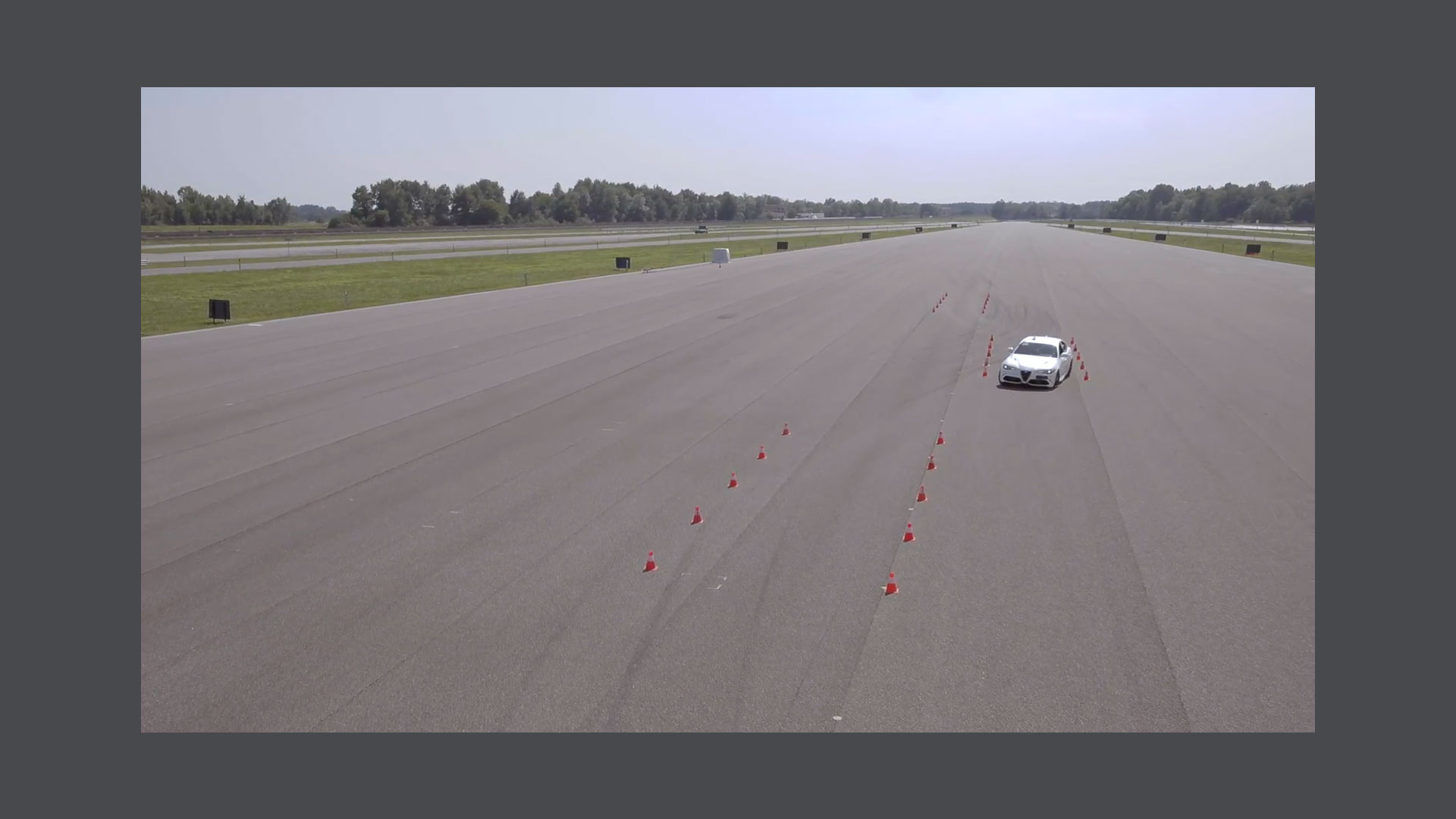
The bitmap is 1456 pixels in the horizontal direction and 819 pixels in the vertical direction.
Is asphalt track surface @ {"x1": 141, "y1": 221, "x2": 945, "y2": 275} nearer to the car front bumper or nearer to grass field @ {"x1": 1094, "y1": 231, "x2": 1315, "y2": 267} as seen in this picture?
grass field @ {"x1": 1094, "y1": 231, "x2": 1315, "y2": 267}

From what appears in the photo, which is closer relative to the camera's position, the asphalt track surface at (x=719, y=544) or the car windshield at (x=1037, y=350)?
the asphalt track surface at (x=719, y=544)

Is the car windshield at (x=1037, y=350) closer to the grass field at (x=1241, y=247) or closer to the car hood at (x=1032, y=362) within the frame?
the car hood at (x=1032, y=362)

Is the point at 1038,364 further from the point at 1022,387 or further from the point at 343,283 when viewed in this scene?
the point at 343,283

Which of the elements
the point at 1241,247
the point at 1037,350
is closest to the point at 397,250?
the point at 1037,350

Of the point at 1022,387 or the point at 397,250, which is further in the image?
the point at 397,250

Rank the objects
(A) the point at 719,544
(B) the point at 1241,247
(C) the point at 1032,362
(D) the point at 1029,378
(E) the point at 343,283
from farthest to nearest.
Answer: (B) the point at 1241,247
(E) the point at 343,283
(C) the point at 1032,362
(D) the point at 1029,378
(A) the point at 719,544

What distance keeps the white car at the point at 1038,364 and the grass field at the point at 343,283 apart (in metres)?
28.4

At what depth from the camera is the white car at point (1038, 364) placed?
81.5 ft

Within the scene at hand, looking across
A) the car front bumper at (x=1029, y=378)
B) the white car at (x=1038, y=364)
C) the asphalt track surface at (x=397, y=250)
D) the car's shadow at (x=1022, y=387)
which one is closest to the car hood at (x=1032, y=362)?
the white car at (x=1038, y=364)

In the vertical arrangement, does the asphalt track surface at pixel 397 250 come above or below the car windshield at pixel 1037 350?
above

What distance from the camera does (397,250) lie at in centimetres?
8294

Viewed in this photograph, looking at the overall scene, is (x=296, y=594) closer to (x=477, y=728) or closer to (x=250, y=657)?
(x=250, y=657)

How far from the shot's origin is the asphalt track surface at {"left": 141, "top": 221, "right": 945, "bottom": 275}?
221 feet

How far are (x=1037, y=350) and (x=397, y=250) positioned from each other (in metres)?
68.5
